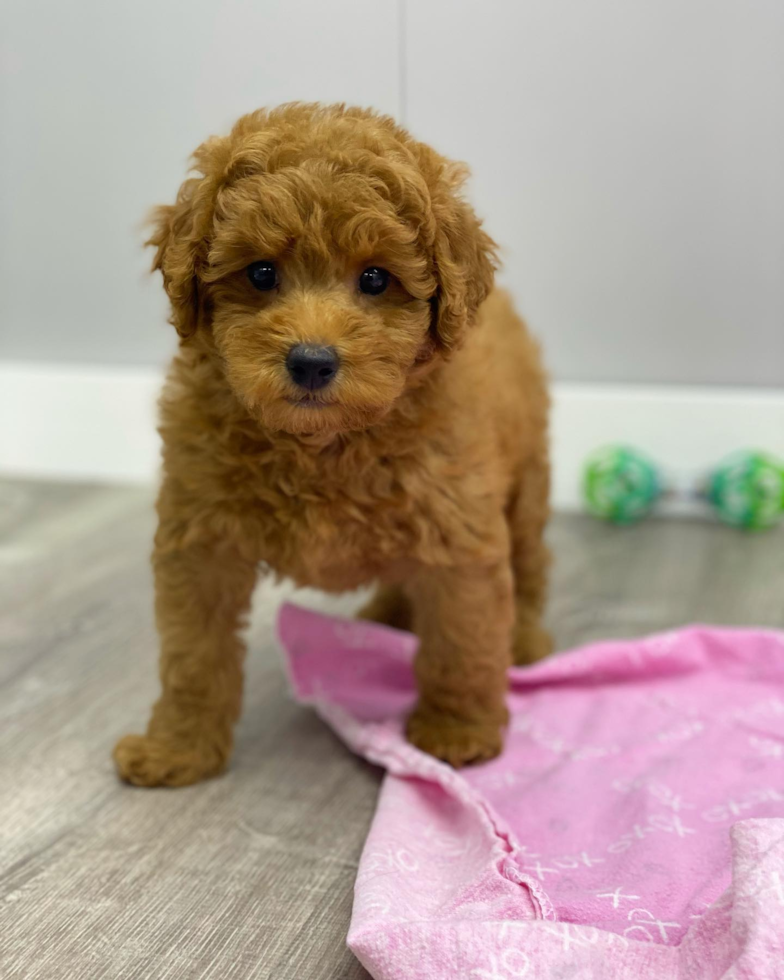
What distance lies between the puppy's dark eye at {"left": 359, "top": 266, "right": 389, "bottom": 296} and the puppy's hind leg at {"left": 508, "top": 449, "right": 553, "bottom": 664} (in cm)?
78

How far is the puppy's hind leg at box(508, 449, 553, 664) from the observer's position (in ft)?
7.72

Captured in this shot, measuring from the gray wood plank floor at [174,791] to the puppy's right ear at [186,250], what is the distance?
815mm

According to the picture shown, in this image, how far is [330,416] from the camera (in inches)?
62.9

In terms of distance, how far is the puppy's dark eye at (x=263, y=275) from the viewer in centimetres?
163

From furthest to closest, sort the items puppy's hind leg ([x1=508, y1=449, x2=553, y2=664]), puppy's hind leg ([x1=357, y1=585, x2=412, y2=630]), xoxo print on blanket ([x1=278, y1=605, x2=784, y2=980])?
puppy's hind leg ([x1=357, y1=585, x2=412, y2=630]) → puppy's hind leg ([x1=508, y1=449, x2=553, y2=664]) → xoxo print on blanket ([x1=278, y1=605, x2=784, y2=980])

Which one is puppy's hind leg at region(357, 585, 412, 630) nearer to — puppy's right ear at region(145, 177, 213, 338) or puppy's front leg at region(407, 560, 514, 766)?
puppy's front leg at region(407, 560, 514, 766)

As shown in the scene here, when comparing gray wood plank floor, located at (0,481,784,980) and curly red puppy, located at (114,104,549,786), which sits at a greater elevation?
curly red puppy, located at (114,104,549,786)

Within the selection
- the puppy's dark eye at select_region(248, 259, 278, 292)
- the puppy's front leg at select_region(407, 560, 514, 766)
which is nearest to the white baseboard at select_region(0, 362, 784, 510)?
the puppy's front leg at select_region(407, 560, 514, 766)

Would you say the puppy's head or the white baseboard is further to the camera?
the white baseboard

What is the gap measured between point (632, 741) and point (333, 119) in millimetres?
1232

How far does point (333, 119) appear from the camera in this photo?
1646 millimetres

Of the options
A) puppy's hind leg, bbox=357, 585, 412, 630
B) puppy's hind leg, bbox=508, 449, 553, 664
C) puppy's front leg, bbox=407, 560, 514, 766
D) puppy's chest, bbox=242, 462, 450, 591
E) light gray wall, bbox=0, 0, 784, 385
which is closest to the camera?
puppy's chest, bbox=242, 462, 450, 591

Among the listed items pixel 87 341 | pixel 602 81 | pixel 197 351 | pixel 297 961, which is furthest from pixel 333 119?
pixel 87 341

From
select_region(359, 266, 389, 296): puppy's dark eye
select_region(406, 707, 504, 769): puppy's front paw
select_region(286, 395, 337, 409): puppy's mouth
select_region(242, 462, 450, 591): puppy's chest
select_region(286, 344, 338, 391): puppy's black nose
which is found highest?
select_region(359, 266, 389, 296): puppy's dark eye
